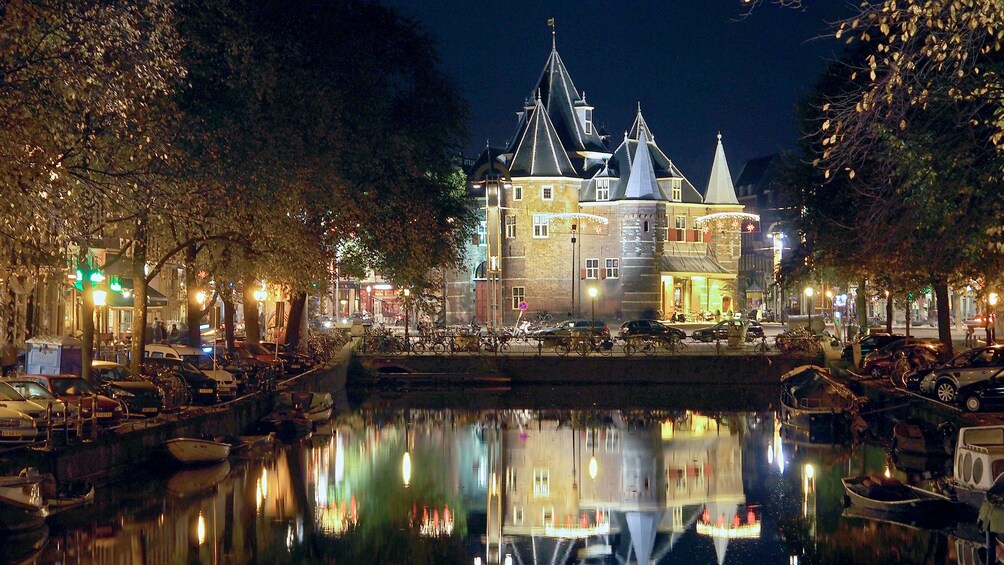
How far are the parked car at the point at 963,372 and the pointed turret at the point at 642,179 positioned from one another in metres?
50.2

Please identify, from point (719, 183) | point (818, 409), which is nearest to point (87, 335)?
point (818, 409)

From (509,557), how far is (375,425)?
66.7 feet

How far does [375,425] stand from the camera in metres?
40.5

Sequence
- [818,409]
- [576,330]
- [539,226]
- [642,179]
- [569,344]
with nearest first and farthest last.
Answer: [818,409] → [569,344] → [576,330] → [539,226] → [642,179]

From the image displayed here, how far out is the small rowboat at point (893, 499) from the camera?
2216cm

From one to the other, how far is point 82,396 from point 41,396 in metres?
1.10

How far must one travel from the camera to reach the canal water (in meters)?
20.5

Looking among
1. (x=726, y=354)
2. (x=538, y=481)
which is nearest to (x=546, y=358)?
(x=726, y=354)

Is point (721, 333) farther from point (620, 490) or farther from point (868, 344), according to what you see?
point (620, 490)

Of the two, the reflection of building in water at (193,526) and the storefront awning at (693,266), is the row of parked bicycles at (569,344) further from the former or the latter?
the reflection of building in water at (193,526)

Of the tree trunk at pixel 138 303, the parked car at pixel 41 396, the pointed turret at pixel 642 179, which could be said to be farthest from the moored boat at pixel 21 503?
the pointed turret at pixel 642 179

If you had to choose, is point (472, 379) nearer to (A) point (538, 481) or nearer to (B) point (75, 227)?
(A) point (538, 481)

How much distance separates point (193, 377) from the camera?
3612 cm

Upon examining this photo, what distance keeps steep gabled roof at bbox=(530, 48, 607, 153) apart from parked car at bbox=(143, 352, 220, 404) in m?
58.7
